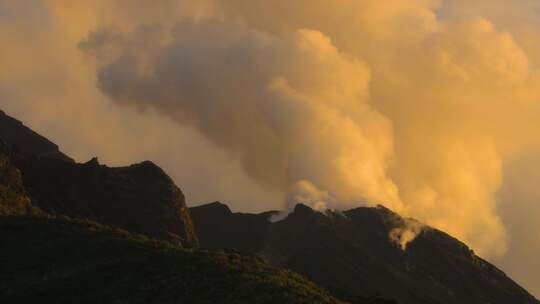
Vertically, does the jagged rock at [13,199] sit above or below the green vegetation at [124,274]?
above

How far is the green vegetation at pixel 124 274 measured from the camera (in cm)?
8581

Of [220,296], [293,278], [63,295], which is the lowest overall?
[63,295]

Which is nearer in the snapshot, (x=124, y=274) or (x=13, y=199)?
(x=124, y=274)

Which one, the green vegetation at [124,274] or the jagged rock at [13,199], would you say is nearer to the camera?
the green vegetation at [124,274]

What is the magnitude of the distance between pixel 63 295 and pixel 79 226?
38.3 m

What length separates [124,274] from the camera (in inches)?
3812

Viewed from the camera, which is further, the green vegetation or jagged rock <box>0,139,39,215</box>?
jagged rock <box>0,139,39,215</box>

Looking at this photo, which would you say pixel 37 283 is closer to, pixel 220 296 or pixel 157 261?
pixel 157 261

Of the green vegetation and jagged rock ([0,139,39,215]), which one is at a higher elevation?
jagged rock ([0,139,39,215])

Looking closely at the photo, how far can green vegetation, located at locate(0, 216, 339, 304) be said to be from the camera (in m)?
85.8

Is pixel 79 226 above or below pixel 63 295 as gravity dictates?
above

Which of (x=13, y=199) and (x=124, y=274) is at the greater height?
(x=13, y=199)

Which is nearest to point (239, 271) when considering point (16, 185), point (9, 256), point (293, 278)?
point (293, 278)

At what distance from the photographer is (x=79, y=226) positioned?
12750 centimetres
